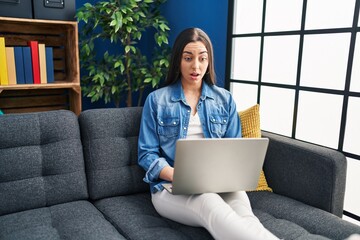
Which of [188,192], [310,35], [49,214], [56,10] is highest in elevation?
[56,10]

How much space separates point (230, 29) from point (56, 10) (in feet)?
4.20

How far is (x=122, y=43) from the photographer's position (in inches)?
111

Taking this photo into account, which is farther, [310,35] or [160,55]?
[160,55]

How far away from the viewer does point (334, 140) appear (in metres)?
1.93

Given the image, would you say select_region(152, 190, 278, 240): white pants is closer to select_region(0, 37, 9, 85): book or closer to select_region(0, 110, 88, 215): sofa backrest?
select_region(0, 110, 88, 215): sofa backrest

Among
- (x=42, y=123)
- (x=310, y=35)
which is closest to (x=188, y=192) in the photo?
(x=42, y=123)

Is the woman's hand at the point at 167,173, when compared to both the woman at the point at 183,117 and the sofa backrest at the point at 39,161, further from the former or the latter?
the sofa backrest at the point at 39,161

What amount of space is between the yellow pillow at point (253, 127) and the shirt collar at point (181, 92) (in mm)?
221

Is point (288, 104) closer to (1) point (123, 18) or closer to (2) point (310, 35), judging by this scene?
(2) point (310, 35)

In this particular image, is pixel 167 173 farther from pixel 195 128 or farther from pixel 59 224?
pixel 59 224

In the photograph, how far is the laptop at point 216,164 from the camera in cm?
119

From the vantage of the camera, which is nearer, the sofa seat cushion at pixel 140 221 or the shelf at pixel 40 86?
the sofa seat cushion at pixel 140 221

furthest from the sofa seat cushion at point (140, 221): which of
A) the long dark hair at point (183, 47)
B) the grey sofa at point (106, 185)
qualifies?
the long dark hair at point (183, 47)

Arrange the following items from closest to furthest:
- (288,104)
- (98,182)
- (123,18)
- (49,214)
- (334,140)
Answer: (49,214) < (98,182) < (334,140) < (288,104) < (123,18)
